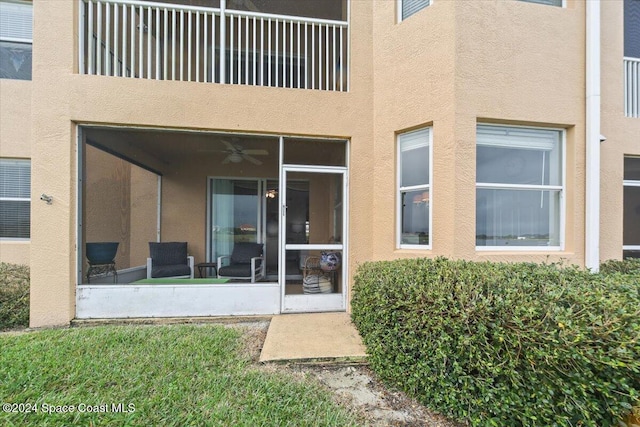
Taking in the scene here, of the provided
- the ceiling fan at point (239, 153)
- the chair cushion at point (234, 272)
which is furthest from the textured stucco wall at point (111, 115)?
the chair cushion at point (234, 272)

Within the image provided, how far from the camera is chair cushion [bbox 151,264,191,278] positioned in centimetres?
577

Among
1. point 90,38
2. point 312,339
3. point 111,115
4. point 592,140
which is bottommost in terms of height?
point 312,339

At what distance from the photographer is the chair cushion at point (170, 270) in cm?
577

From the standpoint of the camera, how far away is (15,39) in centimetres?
485

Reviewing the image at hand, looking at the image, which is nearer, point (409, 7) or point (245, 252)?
point (409, 7)

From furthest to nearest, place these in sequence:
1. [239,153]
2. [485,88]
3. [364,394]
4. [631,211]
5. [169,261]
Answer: [169,261], [239,153], [631,211], [485,88], [364,394]

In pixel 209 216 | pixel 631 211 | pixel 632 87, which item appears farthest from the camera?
pixel 209 216

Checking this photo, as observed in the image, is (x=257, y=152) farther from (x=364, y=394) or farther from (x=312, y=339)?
(x=364, y=394)

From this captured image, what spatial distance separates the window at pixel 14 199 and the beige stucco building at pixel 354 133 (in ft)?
0.08

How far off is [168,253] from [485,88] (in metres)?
6.87

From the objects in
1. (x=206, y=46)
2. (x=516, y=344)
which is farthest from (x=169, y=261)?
(x=516, y=344)

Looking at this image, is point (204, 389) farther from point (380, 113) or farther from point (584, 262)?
point (584, 262)

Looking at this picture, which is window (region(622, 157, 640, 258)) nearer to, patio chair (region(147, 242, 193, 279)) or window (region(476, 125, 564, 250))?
window (region(476, 125, 564, 250))

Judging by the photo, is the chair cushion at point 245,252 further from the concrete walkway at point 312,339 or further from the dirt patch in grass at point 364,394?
the dirt patch in grass at point 364,394
